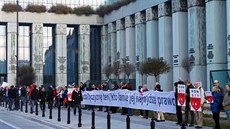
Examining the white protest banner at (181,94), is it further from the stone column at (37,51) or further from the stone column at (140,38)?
the stone column at (37,51)

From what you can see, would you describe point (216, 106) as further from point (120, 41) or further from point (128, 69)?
point (120, 41)

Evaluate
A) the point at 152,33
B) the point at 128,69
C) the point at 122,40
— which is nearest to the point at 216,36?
the point at 152,33

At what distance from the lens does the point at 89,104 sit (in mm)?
33062

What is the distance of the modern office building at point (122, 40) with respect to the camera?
42.9 metres

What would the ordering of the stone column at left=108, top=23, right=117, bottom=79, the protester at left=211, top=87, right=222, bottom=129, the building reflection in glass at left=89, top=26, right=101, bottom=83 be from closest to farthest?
the protester at left=211, top=87, right=222, bottom=129
the stone column at left=108, top=23, right=117, bottom=79
the building reflection in glass at left=89, top=26, right=101, bottom=83

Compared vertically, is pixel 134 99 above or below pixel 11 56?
below

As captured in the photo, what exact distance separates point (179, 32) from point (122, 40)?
15.2 meters

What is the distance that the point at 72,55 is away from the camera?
71562mm

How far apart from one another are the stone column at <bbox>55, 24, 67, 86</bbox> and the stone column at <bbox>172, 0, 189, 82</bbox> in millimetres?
22329

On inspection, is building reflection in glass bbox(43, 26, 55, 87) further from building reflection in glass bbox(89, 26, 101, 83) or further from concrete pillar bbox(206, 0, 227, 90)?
concrete pillar bbox(206, 0, 227, 90)

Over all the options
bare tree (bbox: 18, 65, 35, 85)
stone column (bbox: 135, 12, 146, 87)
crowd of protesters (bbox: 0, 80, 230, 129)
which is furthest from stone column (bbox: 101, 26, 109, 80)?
crowd of protesters (bbox: 0, 80, 230, 129)

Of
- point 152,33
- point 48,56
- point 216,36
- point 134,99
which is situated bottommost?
point 134,99

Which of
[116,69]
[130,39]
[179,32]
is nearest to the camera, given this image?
[179,32]

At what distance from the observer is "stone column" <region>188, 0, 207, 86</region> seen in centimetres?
4519
